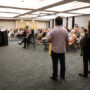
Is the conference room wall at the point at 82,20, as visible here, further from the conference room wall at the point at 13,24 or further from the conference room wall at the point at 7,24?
the conference room wall at the point at 7,24

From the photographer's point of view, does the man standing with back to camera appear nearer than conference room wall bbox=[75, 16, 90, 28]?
Yes

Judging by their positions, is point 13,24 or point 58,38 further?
point 13,24

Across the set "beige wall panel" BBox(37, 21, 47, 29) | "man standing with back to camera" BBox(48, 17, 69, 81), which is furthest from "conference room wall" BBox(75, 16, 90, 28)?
"man standing with back to camera" BBox(48, 17, 69, 81)

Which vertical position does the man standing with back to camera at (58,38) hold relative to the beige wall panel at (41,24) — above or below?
below

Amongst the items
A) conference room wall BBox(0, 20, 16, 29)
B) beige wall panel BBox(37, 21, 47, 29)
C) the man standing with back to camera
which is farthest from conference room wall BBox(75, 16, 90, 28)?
the man standing with back to camera

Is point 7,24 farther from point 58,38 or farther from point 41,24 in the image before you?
point 58,38

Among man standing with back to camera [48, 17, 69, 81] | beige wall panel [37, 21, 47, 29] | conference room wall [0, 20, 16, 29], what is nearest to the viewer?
man standing with back to camera [48, 17, 69, 81]

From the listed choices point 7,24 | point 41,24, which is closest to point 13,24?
point 7,24

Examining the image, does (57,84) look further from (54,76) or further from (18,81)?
(18,81)

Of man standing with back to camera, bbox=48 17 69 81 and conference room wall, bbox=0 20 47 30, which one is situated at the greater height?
conference room wall, bbox=0 20 47 30

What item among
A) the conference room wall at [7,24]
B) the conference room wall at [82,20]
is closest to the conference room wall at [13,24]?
the conference room wall at [7,24]

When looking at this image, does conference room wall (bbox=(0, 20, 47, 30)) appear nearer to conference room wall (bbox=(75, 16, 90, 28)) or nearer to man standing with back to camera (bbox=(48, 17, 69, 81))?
conference room wall (bbox=(75, 16, 90, 28))

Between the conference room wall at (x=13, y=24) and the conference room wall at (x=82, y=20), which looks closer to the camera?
the conference room wall at (x=82, y=20)

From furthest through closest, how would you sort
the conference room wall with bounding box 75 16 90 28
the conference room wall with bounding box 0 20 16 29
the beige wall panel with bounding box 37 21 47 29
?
the beige wall panel with bounding box 37 21 47 29 < the conference room wall with bounding box 0 20 16 29 < the conference room wall with bounding box 75 16 90 28
